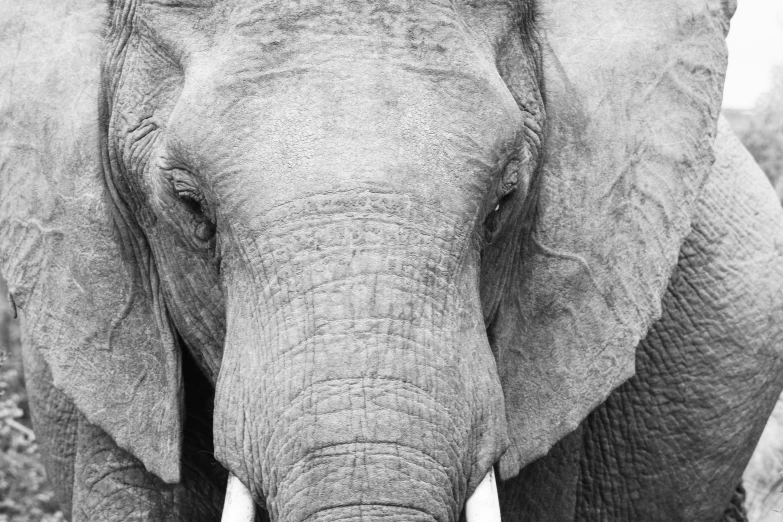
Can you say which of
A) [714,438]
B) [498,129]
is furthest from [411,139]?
[714,438]

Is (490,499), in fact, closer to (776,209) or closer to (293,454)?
(293,454)

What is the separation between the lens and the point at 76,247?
150 inches

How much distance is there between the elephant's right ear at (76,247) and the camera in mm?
3766

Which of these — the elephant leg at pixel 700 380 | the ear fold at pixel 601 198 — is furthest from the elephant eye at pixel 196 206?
the elephant leg at pixel 700 380

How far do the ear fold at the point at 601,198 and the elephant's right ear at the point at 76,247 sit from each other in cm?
77

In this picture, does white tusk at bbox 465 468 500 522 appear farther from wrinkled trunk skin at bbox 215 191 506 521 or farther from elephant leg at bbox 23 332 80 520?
elephant leg at bbox 23 332 80 520

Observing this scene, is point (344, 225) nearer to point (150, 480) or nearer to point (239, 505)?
point (239, 505)

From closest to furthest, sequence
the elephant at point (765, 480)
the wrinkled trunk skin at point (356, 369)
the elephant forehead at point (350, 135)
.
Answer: the wrinkled trunk skin at point (356, 369) < the elephant forehead at point (350, 135) < the elephant at point (765, 480)

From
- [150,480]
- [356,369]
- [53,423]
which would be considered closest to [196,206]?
[356,369]

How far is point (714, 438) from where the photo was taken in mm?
4984

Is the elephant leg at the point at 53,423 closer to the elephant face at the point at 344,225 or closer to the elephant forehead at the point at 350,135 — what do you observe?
the elephant face at the point at 344,225

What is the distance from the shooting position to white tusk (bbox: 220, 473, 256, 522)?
340 centimetres

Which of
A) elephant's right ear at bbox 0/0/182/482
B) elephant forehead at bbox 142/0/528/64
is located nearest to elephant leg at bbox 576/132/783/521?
elephant's right ear at bbox 0/0/182/482

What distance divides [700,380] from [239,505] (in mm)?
1910
